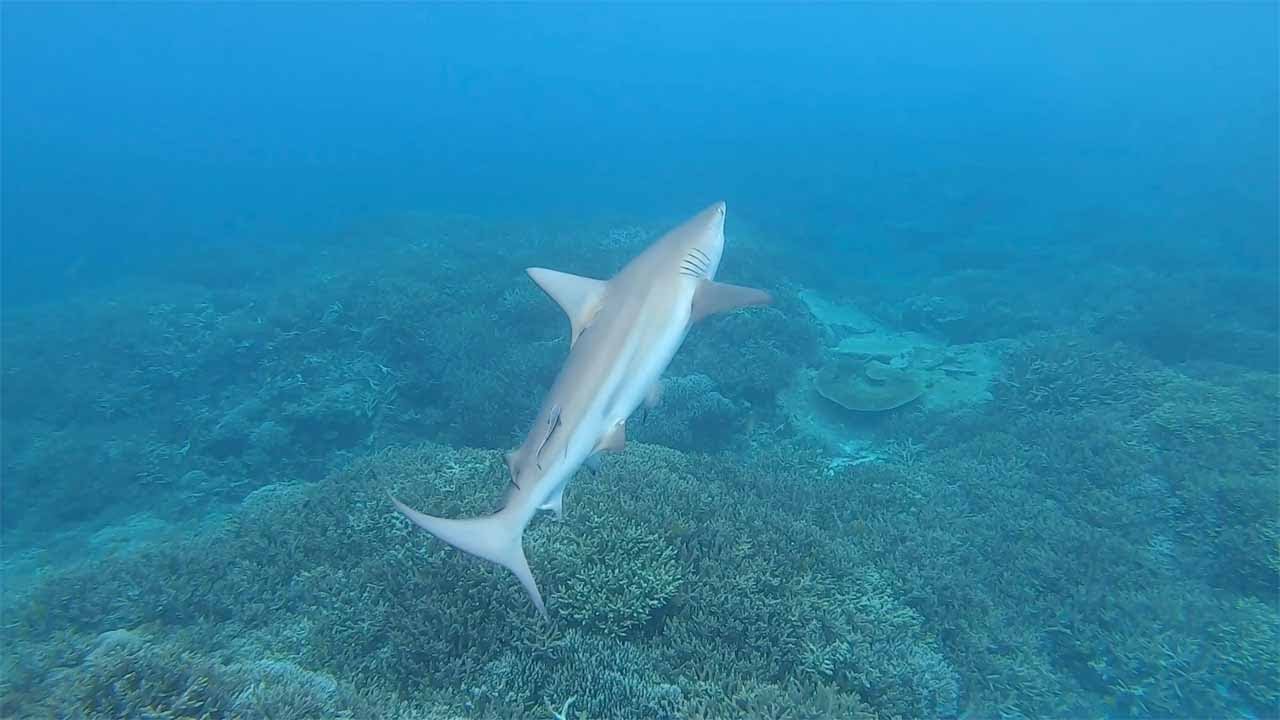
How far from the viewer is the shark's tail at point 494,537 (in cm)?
279

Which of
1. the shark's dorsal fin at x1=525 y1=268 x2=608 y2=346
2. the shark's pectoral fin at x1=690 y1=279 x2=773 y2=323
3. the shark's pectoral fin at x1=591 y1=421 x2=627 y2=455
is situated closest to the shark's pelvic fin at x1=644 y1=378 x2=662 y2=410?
the shark's pectoral fin at x1=591 y1=421 x2=627 y2=455

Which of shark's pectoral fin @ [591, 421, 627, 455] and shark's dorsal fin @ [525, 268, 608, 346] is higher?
shark's dorsal fin @ [525, 268, 608, 346]

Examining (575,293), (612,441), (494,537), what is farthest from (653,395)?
(494,537)

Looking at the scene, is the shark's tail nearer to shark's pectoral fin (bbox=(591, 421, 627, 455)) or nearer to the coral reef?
shark's pectoral fin (bbox=(591, 421, 627, 455))

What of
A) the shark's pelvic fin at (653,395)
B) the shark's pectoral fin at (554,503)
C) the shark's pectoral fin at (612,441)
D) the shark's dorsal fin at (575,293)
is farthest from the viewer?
the shark's dorsal fin at (575,293)

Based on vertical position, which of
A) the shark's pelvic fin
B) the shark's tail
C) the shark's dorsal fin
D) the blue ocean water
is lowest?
the blue ocean water

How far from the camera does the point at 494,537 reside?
9.29 ft

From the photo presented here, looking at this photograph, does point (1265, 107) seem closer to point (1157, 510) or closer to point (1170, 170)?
point (1170, 170)

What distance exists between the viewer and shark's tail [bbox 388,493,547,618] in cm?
279

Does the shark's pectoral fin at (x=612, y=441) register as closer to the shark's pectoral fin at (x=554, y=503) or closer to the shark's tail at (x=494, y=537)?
the shark's pectoral fin at (x=554, y=503)

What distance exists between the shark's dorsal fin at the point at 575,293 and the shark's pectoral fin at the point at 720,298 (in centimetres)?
60

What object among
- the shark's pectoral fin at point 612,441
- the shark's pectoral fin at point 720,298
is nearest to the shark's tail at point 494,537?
the shark's pectoral fin at point 612,441

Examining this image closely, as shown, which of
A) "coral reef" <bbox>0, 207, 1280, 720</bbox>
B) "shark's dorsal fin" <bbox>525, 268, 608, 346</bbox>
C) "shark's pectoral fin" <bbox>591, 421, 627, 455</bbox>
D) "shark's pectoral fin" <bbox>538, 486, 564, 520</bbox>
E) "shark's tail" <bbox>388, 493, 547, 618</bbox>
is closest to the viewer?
"shark's tail" <bbox>388, 493, 547, 618</bbox>

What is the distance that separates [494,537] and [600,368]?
3.27 ft
